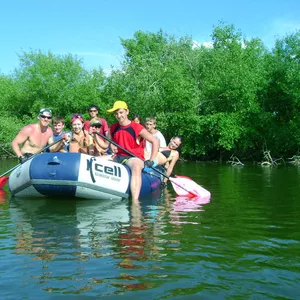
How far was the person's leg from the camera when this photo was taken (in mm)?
7227

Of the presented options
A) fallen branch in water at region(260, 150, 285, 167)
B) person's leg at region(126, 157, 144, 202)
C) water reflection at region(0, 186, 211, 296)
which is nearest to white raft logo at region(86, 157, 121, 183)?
person's leg at region(126, 157, 144, 202)

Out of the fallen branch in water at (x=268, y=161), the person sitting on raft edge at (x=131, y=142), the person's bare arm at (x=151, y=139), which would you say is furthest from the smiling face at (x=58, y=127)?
the fallen branch in water at (x=268, y=161)

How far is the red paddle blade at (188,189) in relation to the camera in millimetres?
7988

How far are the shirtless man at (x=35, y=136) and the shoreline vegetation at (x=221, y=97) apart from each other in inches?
618

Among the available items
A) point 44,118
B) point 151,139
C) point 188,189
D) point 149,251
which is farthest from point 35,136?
point 149,251

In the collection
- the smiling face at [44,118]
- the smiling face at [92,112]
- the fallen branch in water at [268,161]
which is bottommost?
the fallen branch in water at [268,161]

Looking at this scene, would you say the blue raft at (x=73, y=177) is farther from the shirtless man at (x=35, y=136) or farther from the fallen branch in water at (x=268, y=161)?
the fallen branch in water at (x=268, y=161)

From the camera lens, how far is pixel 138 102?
26.0 m

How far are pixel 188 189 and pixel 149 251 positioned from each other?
14.5 feet

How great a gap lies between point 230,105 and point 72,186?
64.7 ft

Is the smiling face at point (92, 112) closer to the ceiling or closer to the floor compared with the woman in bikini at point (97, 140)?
closer to the ceiling

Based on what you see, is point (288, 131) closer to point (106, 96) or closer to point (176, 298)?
point (106, 96)

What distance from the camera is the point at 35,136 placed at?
7879 mm

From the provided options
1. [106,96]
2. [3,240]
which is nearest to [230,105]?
[106,96]
